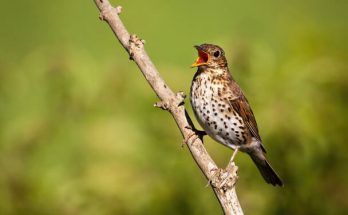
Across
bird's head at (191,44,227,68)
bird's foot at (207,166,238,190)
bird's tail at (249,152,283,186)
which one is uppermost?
bird's head at (191,44,227,68)

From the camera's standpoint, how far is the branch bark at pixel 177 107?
356cm

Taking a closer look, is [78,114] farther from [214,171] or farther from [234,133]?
[214,171]

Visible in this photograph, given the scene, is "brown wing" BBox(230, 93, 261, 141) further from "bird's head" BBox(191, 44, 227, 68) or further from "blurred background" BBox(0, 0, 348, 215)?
"bird's head" BBox(191, 44, 227, 68)

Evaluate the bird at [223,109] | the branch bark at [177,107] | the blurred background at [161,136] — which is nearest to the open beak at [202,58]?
the bird at [223,109]

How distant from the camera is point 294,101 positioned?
179 inches

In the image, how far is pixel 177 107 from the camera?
3.73 meters

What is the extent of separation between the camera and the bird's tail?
445 centimetres

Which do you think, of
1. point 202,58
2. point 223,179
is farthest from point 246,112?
point 223,179

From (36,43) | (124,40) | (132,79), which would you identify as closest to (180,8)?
(36,43)

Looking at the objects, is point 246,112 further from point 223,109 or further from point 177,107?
point 177,107

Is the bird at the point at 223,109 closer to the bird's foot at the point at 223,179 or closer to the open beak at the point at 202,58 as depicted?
the open beak at the point at 202,58

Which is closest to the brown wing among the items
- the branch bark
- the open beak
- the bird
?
the bird

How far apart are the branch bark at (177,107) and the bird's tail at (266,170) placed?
78cm

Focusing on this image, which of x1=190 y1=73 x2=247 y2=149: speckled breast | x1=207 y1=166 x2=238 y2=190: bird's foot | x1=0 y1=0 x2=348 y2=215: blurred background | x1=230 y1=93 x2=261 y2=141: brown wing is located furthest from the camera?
x1=230 y1=93 x2=261 y2=141: brown wing
